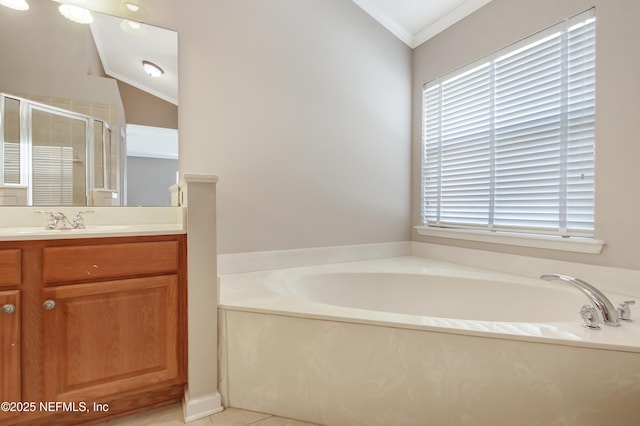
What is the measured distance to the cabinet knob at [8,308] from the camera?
3.66 ft

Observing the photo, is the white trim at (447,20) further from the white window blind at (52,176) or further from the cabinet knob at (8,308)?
the cabinet knob at (8,308)

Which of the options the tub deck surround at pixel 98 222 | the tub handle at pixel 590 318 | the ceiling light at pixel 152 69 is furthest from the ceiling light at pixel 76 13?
→ the tub handle at pixel 590 318

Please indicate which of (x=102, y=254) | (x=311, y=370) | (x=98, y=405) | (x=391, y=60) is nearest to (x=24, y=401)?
(x=98, y=405)

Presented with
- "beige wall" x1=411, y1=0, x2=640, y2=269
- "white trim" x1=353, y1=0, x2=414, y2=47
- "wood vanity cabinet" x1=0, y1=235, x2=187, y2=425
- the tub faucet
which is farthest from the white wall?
the tub faucet

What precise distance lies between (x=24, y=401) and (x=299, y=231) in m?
1.58

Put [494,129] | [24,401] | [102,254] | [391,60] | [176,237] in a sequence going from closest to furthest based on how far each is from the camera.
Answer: [24,401], [102,254], [176,237], [494,129], [391,60]

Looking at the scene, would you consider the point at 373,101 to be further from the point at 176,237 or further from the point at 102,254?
the point at 102,254

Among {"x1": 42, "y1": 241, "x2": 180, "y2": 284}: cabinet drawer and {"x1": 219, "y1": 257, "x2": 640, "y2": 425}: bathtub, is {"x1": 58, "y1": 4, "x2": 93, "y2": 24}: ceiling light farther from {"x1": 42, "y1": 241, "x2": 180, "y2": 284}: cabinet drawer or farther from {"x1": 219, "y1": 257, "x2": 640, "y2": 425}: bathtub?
{"x1": 219, "y1": 257, "x2": 640, "y2": 425}: bathtub

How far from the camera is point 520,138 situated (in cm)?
198

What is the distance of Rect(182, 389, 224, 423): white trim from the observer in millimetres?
1356

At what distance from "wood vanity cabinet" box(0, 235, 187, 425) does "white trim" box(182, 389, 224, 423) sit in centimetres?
10

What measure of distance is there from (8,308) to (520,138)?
8.97ft

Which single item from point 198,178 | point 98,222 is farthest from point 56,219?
point 198,178

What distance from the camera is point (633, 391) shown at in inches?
39.0
